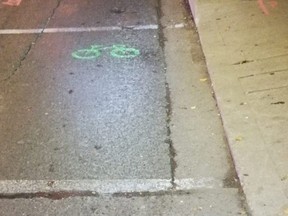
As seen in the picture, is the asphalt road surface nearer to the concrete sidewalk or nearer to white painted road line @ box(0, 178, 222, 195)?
white painted road line @ box(0, 178, 222, 195)

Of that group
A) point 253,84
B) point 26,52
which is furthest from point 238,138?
point 26,52

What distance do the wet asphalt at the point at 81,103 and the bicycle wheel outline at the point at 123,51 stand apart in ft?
0.24

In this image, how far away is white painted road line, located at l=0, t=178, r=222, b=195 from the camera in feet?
14.9

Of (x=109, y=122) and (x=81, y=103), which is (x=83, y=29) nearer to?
(x=81, y=103)

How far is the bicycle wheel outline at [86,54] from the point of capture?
7.44 meters

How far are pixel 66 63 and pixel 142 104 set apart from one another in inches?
62.9

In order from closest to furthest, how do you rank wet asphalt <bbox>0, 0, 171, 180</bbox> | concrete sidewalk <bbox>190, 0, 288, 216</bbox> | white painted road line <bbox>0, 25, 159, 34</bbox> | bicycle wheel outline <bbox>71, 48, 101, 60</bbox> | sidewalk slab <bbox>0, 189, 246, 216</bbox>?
sidewalk slab <bbox>0, 189, 246, 216</bbox>
concrete sidewalk <bbox>190, 0, 288, 216</bbox>
wet asphalt <bbox>0, 0, 171, 180</bbox>
bicycle wheel outline <bbox>71, 48, 101, 60</bbox>
white painted road line <bbox>0, 25, 159, 34</bbox>

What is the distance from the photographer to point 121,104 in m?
6.07

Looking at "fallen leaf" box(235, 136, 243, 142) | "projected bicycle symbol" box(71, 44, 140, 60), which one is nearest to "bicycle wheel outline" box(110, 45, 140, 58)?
"projected bicycle symbol" box(71, 44, 140, 60)

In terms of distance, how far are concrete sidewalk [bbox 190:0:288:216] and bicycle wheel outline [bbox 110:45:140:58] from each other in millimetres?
903

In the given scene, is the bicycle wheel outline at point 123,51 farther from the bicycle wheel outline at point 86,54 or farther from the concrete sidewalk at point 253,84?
the concrete sidewalk at point 253,84

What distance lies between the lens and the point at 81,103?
6.13 meters

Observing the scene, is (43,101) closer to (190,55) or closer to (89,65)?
(89,65)

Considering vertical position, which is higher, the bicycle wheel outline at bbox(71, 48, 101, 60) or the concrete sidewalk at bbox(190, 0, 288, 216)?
the concrete sidewalk at bbox(190, 0, 288, 216)
